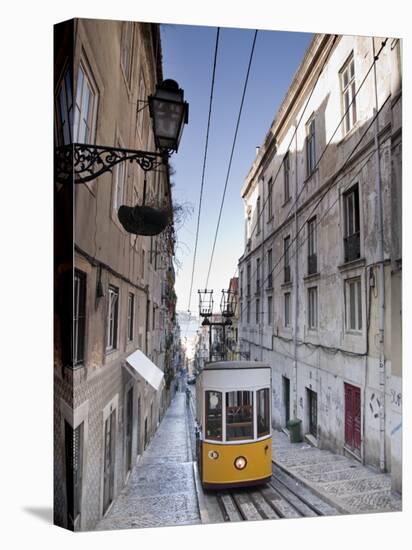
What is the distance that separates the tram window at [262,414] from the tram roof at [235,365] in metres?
0.25

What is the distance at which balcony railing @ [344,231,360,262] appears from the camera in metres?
3.68

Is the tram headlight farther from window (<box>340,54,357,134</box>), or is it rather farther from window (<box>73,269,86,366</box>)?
window (<box>340,54,357,134</box>)

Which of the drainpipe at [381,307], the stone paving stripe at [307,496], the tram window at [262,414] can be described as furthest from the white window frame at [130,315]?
the drainpipe at [381,307]

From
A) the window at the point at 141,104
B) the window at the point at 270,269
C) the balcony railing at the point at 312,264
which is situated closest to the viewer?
the window at the point at 141,104

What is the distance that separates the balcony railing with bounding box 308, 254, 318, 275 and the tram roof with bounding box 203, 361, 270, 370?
1.00 m

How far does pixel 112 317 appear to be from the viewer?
3299mm

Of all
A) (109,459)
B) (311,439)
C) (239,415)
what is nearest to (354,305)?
(311,439)

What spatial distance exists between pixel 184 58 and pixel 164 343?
103 inches

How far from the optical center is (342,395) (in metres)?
3.67

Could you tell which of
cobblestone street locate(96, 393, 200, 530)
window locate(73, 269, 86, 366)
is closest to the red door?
cobblestone street locate(96, 393, 200, 530)

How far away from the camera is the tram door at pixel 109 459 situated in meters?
3.19

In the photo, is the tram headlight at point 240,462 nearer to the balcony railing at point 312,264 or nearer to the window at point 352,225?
the balcony railing at point 312,264

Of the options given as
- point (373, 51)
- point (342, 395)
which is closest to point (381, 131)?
point (373, 51)

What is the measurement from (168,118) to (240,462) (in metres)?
2.96
